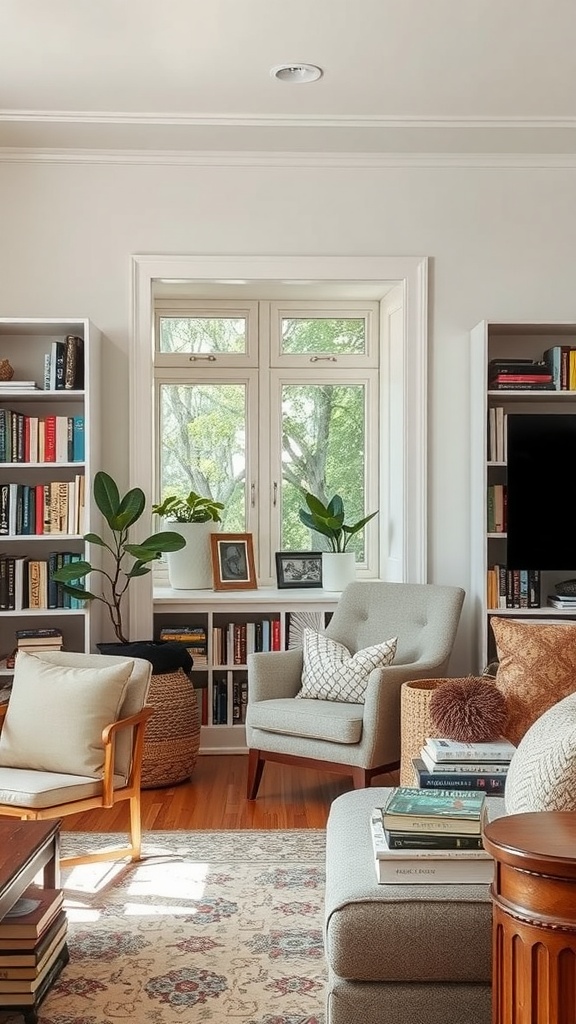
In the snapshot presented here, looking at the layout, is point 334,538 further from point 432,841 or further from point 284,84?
point 432,841

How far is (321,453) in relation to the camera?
19.4ft

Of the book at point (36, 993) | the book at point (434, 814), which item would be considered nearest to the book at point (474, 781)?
the book at point (434, 814)

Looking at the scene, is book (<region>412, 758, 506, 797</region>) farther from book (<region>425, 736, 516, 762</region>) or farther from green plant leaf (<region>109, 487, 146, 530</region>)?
green plant leaf (<region>109, 487, 146, 530</region>)

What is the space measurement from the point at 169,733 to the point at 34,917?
2.03 meters

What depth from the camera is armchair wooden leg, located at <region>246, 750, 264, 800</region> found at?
14.6ft

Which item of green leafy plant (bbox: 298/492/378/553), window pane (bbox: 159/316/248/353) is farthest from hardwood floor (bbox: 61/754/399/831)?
window pane (bbox: 159/316/248/353)

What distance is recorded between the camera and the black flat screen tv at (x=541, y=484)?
4.85m

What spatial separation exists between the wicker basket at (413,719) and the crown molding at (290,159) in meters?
2.64

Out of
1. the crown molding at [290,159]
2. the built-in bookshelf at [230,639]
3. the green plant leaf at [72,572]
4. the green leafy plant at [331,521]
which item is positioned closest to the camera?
the green plant leaf at [72,572]

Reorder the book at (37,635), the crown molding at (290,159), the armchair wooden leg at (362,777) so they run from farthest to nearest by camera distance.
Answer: the crown molding at (290,159), the book at (37,635), the armchair wooden leg at (362,777)

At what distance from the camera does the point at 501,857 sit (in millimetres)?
1835

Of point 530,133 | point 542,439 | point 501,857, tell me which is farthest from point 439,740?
point 530,133

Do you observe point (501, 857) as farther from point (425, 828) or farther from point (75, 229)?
point (75, 229)

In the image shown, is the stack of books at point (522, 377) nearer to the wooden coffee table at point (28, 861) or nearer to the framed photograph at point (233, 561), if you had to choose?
the framed photograph at point (233, 561)
